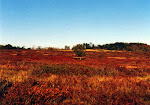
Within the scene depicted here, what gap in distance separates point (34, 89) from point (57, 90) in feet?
3.34

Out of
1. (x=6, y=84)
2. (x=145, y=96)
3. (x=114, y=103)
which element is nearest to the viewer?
(x=114, y=103)

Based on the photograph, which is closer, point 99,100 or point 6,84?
point 99,100

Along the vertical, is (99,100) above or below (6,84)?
below

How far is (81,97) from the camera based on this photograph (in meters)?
4.76

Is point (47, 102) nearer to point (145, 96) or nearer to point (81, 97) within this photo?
point (81, 97)

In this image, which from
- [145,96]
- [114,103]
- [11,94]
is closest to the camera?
[114,103]

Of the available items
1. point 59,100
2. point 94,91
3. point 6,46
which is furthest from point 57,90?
point 6,46

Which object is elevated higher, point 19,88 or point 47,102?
point 19,88

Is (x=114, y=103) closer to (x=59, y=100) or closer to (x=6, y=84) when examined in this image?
(x=59, y=100)

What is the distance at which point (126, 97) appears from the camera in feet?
16.3

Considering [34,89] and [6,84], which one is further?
[6,84]

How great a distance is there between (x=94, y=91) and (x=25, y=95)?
9.60 feet

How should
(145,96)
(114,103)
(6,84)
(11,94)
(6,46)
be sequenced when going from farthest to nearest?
(6,46), (6,84), (145,96), (11,94), (114,103)

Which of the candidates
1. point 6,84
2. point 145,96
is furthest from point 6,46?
point 145,96
